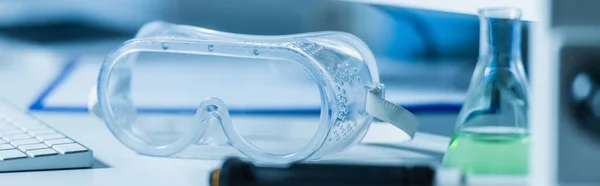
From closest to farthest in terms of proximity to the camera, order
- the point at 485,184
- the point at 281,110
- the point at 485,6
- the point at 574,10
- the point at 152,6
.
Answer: the point at 574,10 → the point at 485,184 → the point at 485,6 → the point at 281,110 → the point at 152,6

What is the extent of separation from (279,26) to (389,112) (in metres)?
0.48

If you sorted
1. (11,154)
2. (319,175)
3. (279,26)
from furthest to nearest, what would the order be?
(279,26) < (11,154) < (319,175)

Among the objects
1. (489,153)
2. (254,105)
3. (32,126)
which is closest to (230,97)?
(254,105)

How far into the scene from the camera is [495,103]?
58 centimetres

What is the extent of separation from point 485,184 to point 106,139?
31 centimetres

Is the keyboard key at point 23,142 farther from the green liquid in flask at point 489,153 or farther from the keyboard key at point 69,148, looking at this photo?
the green liquid in flask at point 489,153

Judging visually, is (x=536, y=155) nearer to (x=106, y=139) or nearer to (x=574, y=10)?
(x=574, y=10)

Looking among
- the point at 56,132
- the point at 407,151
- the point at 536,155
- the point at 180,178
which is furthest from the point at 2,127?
the point at 536,155

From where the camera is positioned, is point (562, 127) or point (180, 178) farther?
point (180, 178)

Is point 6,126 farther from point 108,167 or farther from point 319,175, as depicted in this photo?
point 319,175

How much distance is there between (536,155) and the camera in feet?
1.24

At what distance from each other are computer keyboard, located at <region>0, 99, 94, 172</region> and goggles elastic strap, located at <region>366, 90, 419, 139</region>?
7.2 inches

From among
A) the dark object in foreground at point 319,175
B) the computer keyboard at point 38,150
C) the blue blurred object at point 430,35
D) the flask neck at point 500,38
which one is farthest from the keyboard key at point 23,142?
the blue blurred object at point 430,35

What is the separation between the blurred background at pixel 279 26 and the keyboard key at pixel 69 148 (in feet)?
0.72
